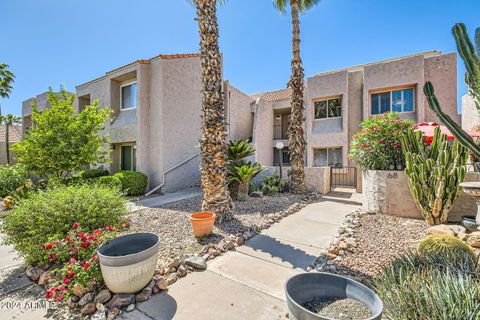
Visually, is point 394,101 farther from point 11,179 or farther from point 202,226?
point 11,179

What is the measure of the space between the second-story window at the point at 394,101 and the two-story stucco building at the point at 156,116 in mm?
11596

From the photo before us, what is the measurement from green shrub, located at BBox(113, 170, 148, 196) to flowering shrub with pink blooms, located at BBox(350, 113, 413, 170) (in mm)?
10606

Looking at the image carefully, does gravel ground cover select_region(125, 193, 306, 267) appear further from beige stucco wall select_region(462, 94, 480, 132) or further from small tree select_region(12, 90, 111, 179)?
beige stucco wall select_region(462, 94, 480, 132)

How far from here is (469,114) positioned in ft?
34.3

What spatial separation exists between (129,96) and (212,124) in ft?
32.2

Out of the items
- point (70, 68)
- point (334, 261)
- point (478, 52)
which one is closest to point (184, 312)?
point (334, 261)

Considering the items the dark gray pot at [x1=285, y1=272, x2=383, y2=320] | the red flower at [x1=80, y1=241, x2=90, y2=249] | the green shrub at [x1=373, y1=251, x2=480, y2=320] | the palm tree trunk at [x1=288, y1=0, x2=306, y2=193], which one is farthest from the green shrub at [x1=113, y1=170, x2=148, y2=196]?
the green shrub at [x1=373, y1=251, x2=480, y2=320]

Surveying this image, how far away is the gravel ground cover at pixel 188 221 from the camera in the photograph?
4.74 metres

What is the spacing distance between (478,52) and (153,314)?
6.54 m

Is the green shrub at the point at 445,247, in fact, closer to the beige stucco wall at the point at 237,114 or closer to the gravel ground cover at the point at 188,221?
the gravel ground cover at the point at 188,221

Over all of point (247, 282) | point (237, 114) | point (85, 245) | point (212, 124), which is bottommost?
point (247, 282)

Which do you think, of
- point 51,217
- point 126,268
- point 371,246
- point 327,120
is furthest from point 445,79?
point 51,217

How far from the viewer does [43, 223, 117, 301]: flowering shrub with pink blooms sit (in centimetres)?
302

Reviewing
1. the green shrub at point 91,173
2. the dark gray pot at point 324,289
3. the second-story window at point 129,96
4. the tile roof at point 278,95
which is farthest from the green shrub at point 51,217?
the tile roof at point 278,95
